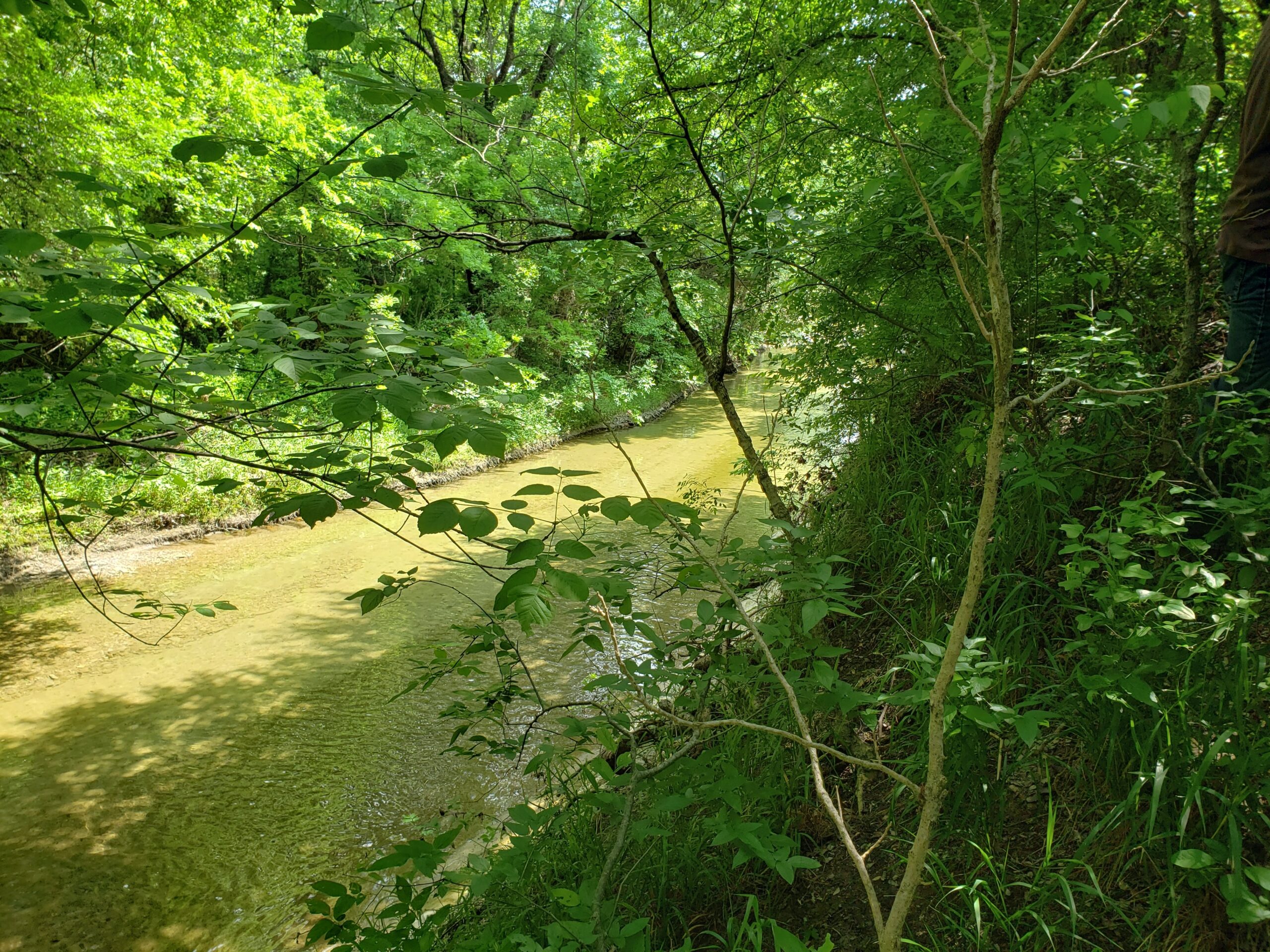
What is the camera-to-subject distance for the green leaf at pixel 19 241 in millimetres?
1052

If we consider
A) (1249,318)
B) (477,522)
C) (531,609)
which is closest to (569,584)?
(531,609)

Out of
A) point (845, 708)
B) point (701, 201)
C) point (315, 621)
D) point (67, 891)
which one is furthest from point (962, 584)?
point (315, 621)

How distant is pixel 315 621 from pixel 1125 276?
17.3 feet

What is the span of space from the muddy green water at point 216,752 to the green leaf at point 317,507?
2080 millimetres

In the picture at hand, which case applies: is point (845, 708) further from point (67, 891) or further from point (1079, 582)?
point (67, 891)

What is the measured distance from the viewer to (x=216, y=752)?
3375 millimetres

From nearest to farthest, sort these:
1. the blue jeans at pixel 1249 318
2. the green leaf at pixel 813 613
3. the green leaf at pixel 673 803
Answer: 1. the green leaf at pixel 813 613
2. the green leaf at pixel 673 803
3. the blue jeans at pixel 1249 318

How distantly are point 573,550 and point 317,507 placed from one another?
18.5 inches

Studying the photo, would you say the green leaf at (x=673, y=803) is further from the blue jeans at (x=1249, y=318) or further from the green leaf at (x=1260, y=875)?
the blue jeans at (x=1249, y=318)

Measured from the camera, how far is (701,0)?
277cm

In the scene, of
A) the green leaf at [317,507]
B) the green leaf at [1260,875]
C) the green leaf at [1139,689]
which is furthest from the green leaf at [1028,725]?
the green leaf at [317,507]

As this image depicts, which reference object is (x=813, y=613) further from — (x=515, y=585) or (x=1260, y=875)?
(x=1260, y=875)

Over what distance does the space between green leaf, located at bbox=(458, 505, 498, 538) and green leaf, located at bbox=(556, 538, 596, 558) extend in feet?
0.45

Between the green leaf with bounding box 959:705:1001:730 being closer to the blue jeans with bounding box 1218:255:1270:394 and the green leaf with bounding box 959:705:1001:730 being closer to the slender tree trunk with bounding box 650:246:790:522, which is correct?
the blue jeans with bounding box 1218:255:1270:394
